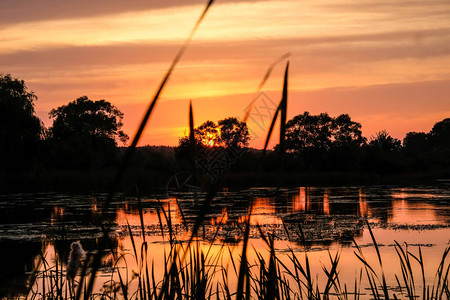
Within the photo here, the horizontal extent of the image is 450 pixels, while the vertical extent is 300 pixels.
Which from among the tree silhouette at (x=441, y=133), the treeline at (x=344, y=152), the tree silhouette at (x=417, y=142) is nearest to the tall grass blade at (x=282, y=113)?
the treeline at (x=344, y=152)

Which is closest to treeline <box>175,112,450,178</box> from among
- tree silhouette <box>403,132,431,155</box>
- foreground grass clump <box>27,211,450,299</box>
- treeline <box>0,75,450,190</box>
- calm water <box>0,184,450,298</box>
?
treeline <box>0,75,450,190</box>

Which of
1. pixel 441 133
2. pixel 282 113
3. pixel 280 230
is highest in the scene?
pixel 441 133

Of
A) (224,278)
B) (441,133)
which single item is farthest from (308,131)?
(224,278)

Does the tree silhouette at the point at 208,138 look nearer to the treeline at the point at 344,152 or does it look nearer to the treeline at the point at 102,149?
the treeline at the point at 102,149

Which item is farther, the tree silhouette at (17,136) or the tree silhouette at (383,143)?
the tree silhouette at (383,143)

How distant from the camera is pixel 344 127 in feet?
243

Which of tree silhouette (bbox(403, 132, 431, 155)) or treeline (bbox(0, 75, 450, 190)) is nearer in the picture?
treeline (bbox(0, 75, 450, 190))

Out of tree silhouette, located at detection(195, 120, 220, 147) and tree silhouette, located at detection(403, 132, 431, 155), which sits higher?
tree silhouette, located at detection(403, 132, 431, 155)

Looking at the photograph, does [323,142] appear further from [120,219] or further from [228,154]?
[228,154]

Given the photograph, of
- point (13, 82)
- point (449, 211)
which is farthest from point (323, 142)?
point (449, 211)

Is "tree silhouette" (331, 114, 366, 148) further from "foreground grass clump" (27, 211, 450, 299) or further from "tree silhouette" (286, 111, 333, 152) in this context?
"foreground grass clump" (27, 211, 450, 299)

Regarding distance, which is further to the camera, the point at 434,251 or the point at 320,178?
the point at 320,178

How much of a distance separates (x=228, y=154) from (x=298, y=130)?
72902 mm

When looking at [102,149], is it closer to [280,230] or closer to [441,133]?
[280,230]
